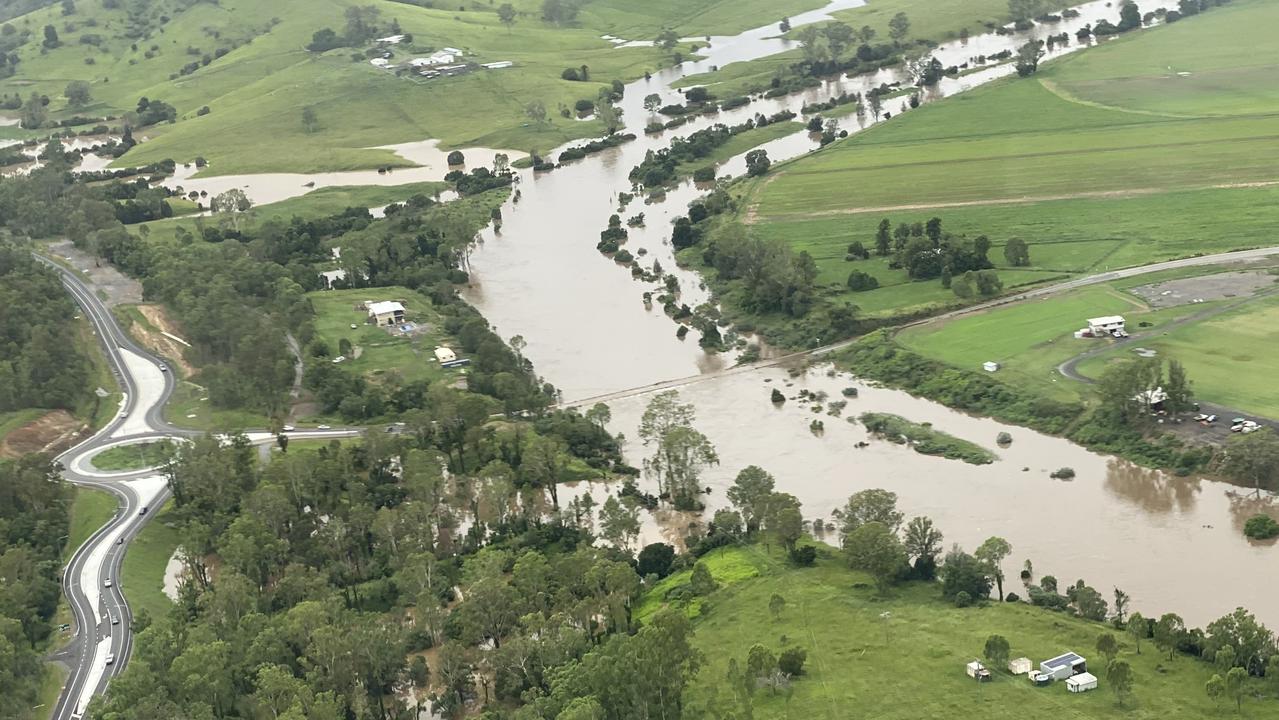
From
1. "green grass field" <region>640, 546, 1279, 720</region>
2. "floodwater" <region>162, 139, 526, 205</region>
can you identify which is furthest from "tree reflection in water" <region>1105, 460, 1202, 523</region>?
"floodwater" <region>162, 139, 526, 205</region>

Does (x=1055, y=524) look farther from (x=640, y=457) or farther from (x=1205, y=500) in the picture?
(x=640, y=457)

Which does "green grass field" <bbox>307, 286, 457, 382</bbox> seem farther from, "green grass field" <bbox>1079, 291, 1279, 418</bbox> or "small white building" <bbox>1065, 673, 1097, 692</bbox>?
"small white building" <bbox>1065, 673, 1097, 692</bbox>

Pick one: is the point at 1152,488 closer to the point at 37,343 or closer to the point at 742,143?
the point at 37,343

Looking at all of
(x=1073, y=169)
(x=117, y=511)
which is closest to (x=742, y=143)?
(x=1073, y=169)

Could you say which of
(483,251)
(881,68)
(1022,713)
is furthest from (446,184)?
(1022,713)

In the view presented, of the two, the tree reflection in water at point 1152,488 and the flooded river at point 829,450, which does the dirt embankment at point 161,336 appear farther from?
the tree reflection in water at point 1152,488
